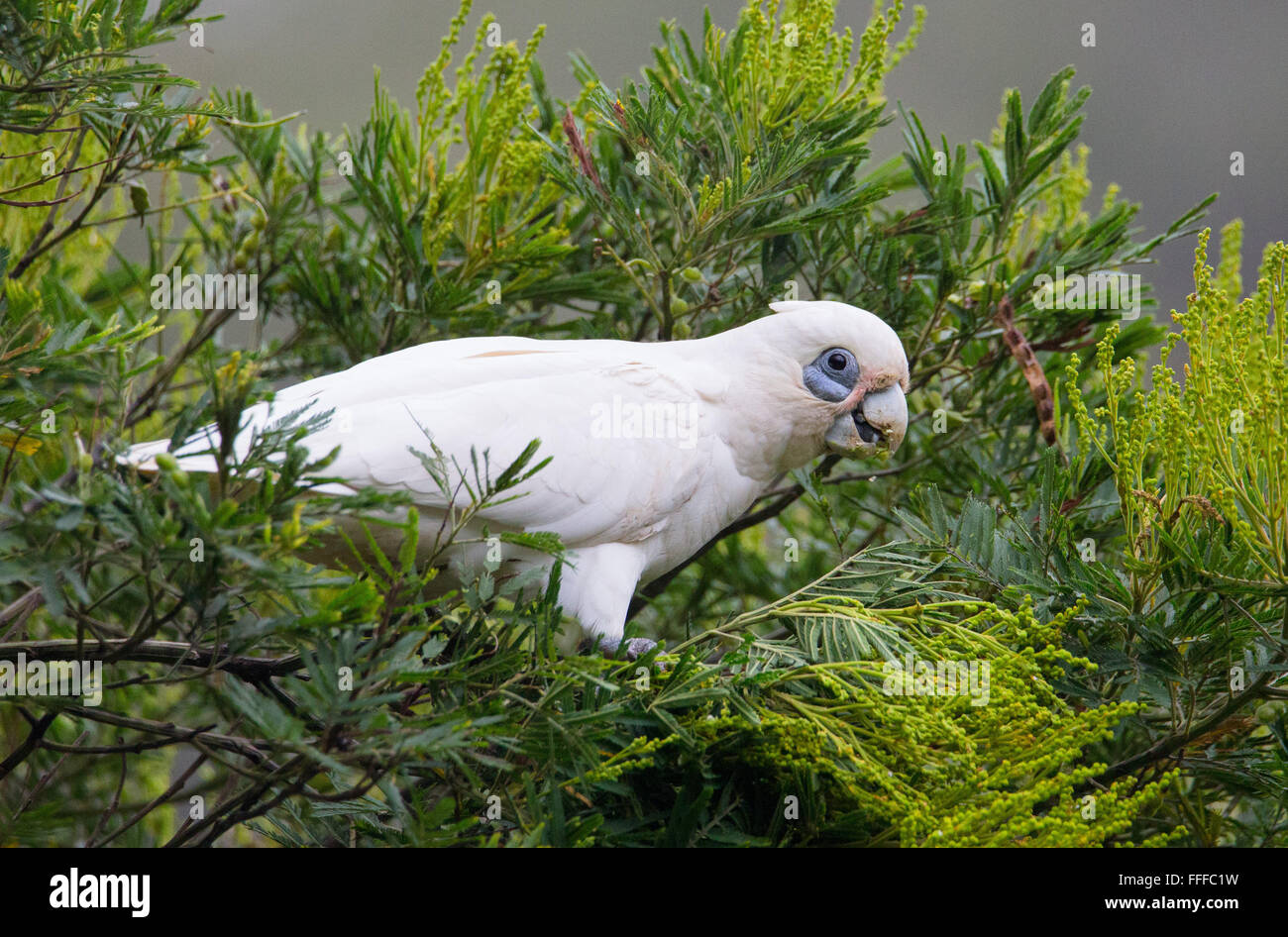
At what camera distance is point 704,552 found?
6.61ft

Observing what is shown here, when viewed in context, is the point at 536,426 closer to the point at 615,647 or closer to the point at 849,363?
the point at 615,647

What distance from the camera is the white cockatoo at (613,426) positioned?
1.41 meters

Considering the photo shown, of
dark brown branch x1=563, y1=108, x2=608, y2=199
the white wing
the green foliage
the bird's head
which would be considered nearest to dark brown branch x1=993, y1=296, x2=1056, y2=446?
the green foliage

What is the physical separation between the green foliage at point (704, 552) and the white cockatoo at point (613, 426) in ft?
0.29

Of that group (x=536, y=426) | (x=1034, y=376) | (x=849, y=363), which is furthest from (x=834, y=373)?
(x=536, y=426)

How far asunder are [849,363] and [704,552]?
0.53m

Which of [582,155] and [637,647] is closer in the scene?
[637,647]

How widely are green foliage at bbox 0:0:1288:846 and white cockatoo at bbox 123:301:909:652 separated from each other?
0.09 meters

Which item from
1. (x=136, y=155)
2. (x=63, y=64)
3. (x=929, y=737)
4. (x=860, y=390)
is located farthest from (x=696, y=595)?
(x=63, y=64)

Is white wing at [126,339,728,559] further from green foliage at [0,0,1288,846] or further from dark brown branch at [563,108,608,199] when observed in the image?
dark brown branch at [563,108,608,199]

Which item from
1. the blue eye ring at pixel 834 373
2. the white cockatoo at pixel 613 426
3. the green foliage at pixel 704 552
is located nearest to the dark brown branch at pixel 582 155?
the green foliage at pixel 704 552
